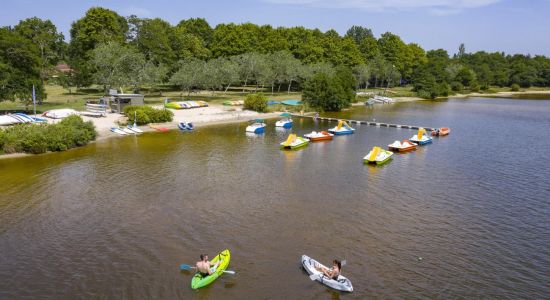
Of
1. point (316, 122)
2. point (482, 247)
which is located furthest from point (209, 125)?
point (482, 247)

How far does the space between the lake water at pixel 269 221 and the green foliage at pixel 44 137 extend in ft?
5.97

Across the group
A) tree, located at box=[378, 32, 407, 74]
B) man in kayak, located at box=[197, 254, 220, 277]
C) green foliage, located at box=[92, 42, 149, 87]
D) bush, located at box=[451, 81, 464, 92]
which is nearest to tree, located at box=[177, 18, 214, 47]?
green foliage, located at box=[92, 42, 149, 87]

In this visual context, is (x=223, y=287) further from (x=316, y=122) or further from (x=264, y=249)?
(x=316, y=122)

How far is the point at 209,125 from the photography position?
73.2 metres

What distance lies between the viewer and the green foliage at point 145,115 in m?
66.2

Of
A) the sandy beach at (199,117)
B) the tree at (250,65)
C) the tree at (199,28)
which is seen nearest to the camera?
the sandy beach at (199,117)

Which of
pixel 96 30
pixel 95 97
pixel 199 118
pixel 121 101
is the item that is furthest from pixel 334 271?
pixel 96 30

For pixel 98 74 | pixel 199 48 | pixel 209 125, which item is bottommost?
pixel 209 125

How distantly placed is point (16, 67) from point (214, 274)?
56398 mm

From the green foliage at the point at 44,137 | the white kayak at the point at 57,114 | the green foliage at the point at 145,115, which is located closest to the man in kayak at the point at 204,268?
the green foliage at the point at 44,137

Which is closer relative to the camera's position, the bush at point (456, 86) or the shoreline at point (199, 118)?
the shoreline at point (199, 118)

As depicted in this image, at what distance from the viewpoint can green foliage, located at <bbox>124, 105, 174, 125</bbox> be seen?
217ft

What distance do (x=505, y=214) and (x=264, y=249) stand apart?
2086cm

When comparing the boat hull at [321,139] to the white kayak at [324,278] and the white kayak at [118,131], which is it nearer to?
the white kayak at [118,131]
